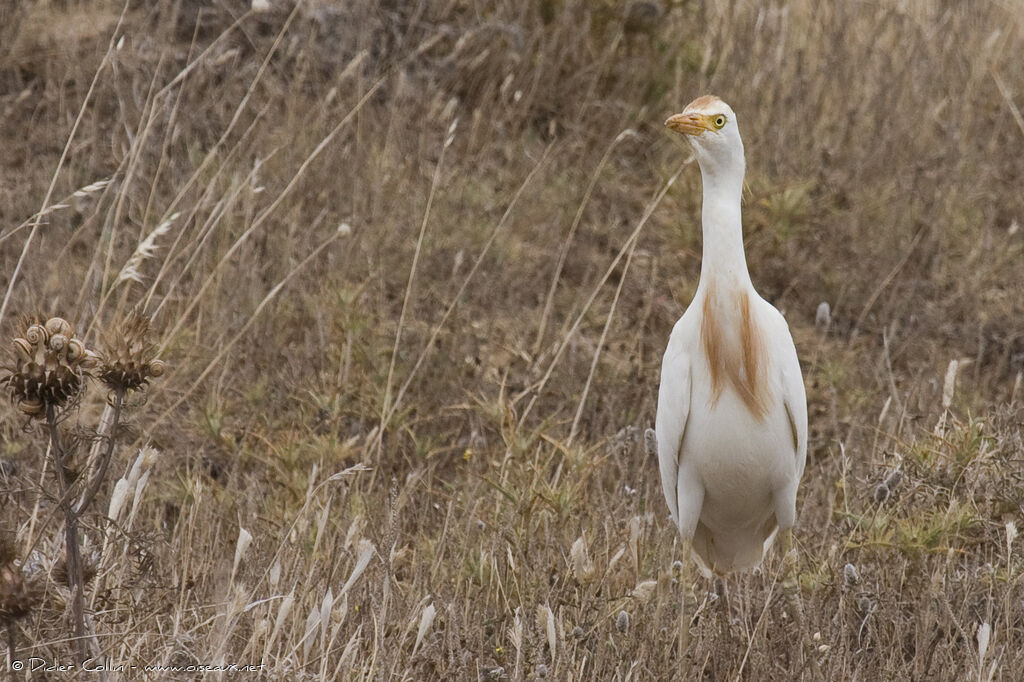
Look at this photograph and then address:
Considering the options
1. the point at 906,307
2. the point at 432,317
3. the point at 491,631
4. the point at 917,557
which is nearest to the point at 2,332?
the point at 432,317

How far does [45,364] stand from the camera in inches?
85.2

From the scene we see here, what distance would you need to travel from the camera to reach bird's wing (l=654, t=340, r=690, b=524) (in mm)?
3615

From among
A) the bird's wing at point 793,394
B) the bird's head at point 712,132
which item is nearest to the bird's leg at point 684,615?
the bird's wing at point 793,394

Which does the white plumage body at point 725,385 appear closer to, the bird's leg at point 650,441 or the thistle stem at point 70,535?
the bird's leg at point 650,441

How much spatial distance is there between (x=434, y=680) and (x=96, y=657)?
3.27ft

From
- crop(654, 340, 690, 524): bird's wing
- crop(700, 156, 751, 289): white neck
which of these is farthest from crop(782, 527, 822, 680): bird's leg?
crop(700, 156, 751, 289): white neck

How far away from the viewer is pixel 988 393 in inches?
210

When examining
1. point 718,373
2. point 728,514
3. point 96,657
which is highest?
point 718,373

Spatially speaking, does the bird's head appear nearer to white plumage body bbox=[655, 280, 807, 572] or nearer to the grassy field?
white plumage body bbox=[655, 280, 807, 572]

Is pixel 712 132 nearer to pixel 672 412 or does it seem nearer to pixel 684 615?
pixel 672 412

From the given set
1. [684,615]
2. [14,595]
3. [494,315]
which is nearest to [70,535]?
[14,595]

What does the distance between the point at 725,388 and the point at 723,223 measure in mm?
502

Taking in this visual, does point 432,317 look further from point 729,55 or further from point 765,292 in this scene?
point 729,55

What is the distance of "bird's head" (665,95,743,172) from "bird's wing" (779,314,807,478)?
1.89 ft
